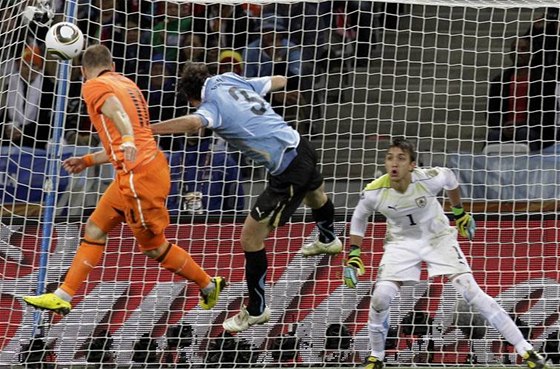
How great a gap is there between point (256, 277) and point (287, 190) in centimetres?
68

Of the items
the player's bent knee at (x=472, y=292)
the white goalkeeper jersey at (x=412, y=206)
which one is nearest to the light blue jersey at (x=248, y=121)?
the white goalkeeper jersey at (x=412, y=206)

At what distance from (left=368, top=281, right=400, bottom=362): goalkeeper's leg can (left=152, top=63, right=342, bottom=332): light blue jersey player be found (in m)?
0.76

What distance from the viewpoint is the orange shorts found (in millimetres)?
8500

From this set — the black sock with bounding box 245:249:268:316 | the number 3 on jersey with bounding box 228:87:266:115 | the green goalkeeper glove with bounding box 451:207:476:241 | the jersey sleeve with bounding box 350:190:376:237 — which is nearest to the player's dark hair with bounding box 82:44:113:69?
the number 3 on jersey with bounding box 228:87:266:115

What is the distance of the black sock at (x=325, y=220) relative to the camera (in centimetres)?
919

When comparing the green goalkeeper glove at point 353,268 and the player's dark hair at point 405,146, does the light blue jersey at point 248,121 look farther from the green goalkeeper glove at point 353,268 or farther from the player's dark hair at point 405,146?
the green goalkeeper glove at point 353,268

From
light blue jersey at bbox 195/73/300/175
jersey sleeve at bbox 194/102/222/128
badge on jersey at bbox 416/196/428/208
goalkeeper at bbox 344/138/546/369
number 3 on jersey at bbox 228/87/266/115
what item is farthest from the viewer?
badge on jersey at bbox 416/196/428/208

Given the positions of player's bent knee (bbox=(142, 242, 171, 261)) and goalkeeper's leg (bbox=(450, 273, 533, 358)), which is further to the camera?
player's bent knee (bbox=(142, 242, 171, 261))

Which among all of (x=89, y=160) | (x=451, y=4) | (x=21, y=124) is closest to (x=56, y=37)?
(x=89, y=160)

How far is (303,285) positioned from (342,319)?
434 mm

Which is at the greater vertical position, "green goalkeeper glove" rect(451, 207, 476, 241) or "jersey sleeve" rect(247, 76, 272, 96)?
"jersey sleeve" rect(247, 76, 272, 96)

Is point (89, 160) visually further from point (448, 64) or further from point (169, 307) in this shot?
point (448, 64)

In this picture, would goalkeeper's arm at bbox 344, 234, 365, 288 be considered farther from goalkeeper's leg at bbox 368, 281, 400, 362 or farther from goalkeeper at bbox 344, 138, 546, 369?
goalkeeper's leg at bbox 368, 281, 400, 362

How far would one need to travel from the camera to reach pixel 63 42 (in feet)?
29.3
